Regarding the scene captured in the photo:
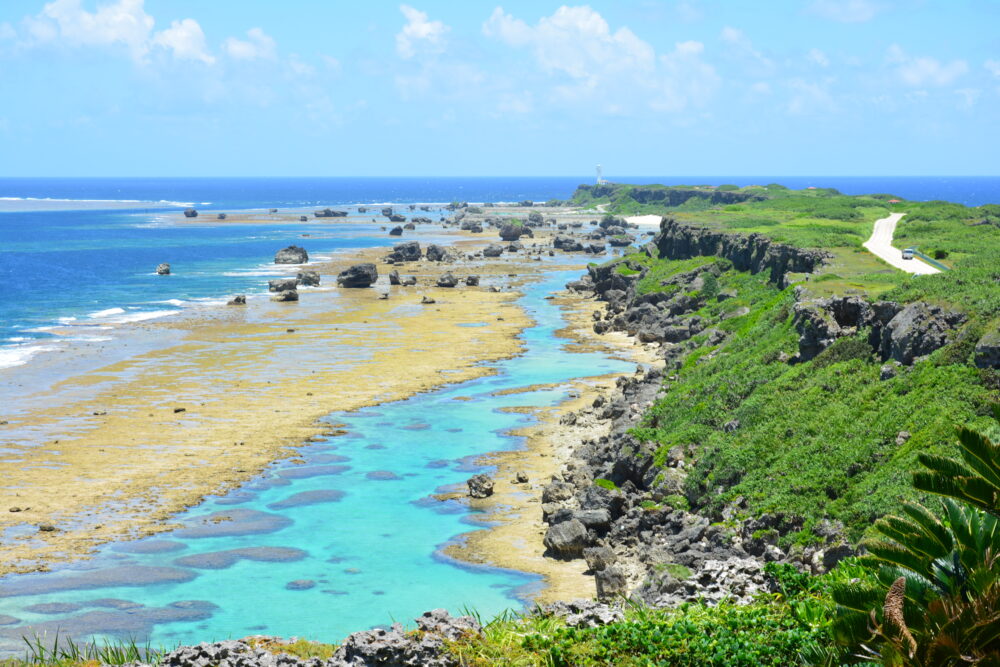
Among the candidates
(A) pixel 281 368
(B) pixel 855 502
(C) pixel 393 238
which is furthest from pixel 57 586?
(C) pixel 393 238

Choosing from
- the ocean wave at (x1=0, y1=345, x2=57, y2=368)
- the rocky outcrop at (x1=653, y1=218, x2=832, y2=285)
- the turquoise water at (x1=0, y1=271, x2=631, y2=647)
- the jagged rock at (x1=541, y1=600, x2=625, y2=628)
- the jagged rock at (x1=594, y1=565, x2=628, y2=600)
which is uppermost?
the rocky outcrop at (x1=653, y1=218, x2=832, y2=285)

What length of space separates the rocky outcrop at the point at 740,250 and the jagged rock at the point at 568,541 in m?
33.2

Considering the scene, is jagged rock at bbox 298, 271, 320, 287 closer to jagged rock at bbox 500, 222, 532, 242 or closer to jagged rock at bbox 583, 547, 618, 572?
jagged rock at bbox 500, 222, 532, 242

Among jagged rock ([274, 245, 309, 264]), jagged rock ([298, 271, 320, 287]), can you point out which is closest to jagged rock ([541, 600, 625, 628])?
jagged rock ([298, 271, 320, 287])

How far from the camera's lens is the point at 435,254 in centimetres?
13712

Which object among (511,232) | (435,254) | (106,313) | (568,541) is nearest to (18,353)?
(106,313)

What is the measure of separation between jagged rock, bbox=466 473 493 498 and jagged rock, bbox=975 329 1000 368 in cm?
1863

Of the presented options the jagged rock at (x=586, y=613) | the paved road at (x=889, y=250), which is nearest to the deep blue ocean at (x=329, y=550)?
the jagged rock at (x=586, y=613)

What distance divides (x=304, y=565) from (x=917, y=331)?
79.4 ft

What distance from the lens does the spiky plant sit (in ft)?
45.0

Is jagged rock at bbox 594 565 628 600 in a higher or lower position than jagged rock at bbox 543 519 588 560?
higher

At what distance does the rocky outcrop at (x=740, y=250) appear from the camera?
63.6 metres

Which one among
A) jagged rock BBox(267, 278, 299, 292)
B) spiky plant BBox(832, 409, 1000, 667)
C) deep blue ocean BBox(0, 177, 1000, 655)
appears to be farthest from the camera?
jagged rock BBox(267, 278, 299, 292)

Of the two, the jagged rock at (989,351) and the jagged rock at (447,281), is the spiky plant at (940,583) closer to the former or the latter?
the jagged rock at (989,351)
